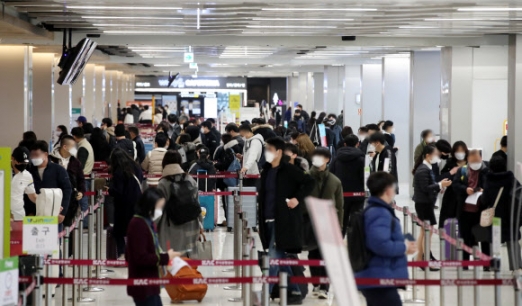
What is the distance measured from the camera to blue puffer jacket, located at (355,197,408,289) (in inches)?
311

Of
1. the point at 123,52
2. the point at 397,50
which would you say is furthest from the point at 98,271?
the point at 123,52

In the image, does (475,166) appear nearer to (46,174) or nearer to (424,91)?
(46,174)

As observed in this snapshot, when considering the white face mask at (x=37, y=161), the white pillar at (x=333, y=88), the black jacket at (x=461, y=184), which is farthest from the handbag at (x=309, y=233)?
the white pillar at (x=333, y=88)

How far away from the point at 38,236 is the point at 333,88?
33.4 metres

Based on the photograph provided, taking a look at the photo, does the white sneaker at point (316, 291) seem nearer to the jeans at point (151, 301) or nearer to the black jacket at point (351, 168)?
the black jacket at point (351, 168)

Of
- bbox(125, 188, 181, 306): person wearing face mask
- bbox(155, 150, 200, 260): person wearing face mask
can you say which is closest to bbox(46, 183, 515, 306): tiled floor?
bbox(155, 150, 200, 260): person wearing face mask

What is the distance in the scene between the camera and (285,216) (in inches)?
451

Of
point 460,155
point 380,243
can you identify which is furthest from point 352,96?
point 380,243

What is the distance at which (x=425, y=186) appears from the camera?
1424 cm

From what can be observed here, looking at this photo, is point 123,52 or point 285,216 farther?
point 123,52

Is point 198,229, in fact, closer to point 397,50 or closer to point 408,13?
point 408,13

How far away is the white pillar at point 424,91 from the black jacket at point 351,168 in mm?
12113

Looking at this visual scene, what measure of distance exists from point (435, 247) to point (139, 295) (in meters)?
9.76

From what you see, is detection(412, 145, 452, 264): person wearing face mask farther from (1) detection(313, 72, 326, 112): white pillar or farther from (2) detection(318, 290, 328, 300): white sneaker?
(1) detection(313, 72, 326, 112): white pillar
